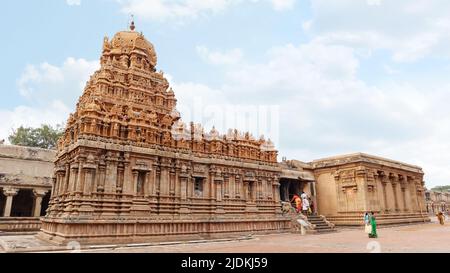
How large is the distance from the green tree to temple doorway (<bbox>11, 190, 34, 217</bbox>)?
12585mm

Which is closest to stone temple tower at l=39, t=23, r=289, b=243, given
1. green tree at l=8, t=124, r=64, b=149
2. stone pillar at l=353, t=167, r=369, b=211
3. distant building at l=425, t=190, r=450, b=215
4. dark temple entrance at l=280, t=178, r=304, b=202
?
dark temple entrance at l=280, t=178, r=304, b=202

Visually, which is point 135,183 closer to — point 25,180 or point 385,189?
point 25,180

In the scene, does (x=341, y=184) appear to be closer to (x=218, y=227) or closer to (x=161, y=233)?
(x=218, y=227)

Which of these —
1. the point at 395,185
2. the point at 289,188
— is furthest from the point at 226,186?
the point at 395,185

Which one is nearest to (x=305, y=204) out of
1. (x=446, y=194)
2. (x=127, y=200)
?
(x=127, y=200)

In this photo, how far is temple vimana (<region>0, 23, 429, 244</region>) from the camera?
16906 millimetres

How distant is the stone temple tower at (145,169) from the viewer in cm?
1677

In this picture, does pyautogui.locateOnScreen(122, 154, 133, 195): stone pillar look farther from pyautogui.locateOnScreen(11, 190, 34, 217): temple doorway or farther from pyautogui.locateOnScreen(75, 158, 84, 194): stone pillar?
pyautogui.locateOnScreen(11, 190, 34, 217): temple doorway

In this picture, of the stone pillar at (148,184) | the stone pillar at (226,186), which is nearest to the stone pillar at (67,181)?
the stone pillar at (148,184)

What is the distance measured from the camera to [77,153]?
17.1 meters

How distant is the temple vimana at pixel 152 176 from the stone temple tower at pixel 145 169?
0.06m

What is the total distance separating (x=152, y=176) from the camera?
61.3ft

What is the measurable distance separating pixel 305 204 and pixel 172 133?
1264 centimetres

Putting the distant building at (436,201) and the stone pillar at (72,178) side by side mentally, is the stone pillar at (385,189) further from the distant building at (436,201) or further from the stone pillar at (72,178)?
the distant building at (436,201)
